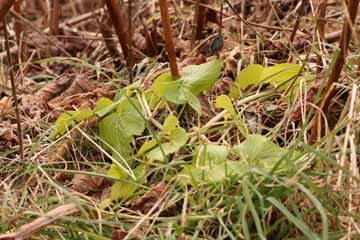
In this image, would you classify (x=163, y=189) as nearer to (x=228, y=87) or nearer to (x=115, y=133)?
(x=115, y=133)

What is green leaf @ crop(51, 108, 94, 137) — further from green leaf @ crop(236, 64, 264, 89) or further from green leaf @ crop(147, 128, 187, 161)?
green leaf @ crop(236, 64, 264, 89)

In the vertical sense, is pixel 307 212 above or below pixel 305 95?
below

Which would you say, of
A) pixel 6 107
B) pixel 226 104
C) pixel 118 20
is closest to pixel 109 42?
pixel 118 20

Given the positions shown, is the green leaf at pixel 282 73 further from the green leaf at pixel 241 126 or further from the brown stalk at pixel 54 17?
the brown stalk at pixel 54 17

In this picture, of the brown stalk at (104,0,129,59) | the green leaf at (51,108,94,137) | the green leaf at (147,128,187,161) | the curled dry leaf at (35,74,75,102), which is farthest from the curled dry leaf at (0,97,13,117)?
the green leaf at (147,128,187,161)

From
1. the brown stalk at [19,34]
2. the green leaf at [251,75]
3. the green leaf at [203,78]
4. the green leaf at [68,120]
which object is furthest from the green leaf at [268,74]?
the brown stalk at [19,34]

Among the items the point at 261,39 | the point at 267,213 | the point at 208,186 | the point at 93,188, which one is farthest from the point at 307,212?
the point at 261,39
